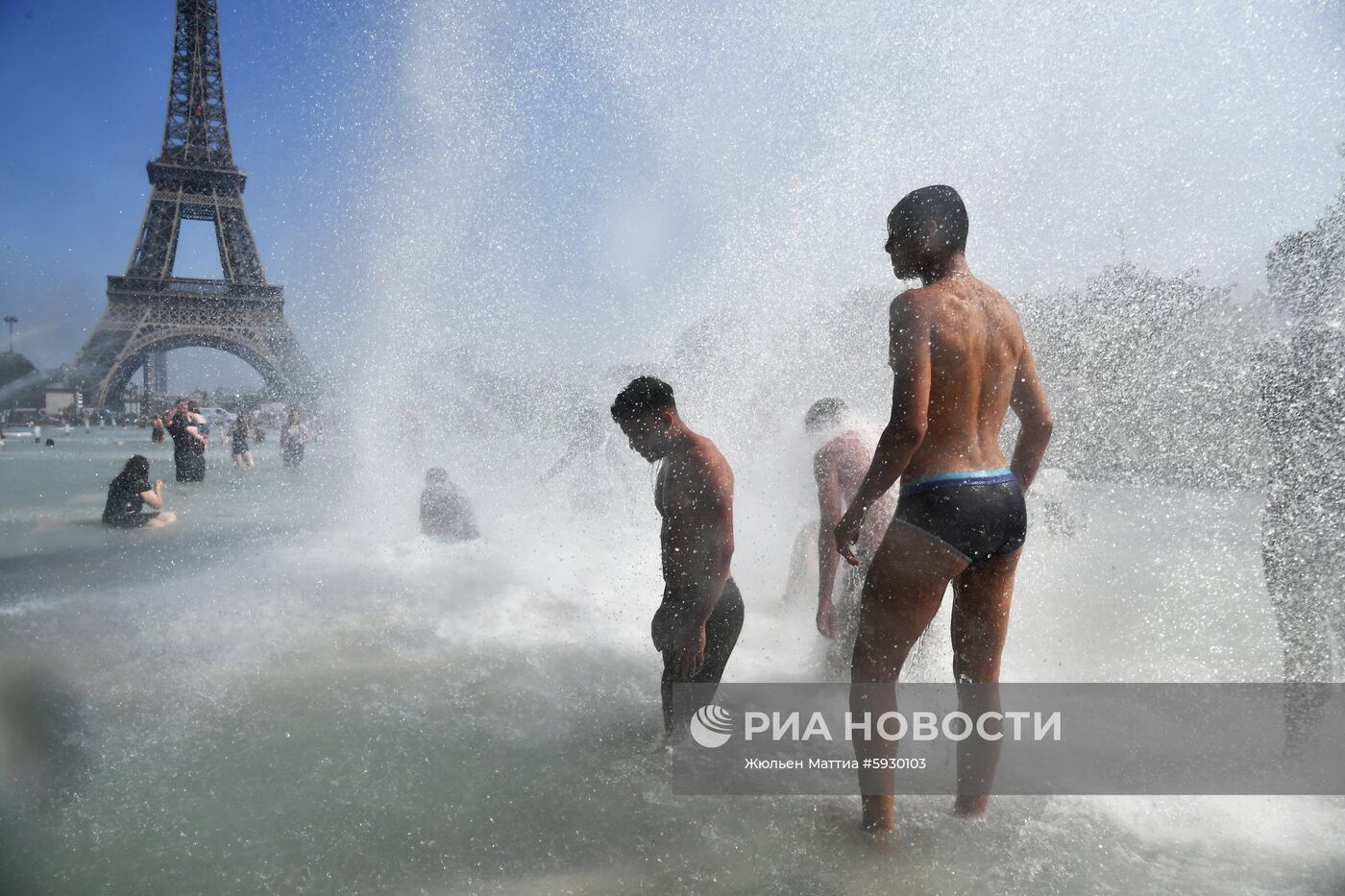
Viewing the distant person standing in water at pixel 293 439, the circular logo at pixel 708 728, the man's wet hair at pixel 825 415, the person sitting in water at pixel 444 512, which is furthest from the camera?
the distant person standing in water at pixel 293 439

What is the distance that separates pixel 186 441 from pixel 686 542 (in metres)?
16.1

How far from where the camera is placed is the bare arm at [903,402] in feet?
7.94

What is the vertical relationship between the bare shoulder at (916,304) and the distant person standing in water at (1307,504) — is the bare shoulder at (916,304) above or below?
above

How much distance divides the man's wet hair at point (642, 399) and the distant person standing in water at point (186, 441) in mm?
14981

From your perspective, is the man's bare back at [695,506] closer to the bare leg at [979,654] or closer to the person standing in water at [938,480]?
the person standing in water at [938,480]

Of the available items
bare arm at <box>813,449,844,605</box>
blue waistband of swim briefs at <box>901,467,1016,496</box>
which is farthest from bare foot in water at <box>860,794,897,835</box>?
bare arm at <box>813,449,844,605</box>

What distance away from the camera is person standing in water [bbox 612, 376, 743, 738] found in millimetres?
3387

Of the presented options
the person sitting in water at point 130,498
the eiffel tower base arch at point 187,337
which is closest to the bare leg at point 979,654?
the person sitting in water at point 130,498

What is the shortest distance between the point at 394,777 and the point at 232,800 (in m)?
0.63

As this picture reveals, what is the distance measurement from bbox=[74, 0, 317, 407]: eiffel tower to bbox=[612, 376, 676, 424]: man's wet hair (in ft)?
149

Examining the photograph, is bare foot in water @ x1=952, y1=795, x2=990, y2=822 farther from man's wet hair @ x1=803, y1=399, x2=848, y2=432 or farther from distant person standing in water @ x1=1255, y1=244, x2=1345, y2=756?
man's wet hair @ x1=803, y1=399, x2=848, y2=432

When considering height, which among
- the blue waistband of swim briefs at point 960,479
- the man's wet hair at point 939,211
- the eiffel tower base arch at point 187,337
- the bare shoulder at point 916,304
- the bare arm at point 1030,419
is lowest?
the blue waistband of swim briefs at point 960,479

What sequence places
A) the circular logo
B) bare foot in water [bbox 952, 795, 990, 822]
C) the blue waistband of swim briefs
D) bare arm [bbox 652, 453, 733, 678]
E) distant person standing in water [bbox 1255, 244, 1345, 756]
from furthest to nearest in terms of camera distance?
the circular logo
bare arm [bbox 652, 453, 733, 678]
distant person standing in water [bbox 1255, 244, 1345, 756]
bare foot in water [bbox 952, 795, 990, 822]
the blue waistband of swim briefs

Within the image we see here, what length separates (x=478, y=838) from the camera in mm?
2752
